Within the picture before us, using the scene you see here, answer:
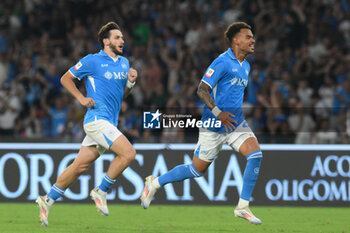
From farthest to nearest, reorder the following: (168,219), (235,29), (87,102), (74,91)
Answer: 1. (168,219)
2. (235,29)
3. (74,91)
4. (87,102)

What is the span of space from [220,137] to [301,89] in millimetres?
5977

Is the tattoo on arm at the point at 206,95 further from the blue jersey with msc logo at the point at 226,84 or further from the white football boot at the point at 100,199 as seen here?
the white football boot at the point at 100,199

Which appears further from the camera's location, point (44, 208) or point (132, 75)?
point (132, 75)

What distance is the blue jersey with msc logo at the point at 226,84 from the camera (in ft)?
27.0

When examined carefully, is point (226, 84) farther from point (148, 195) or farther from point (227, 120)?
point (148, 195)

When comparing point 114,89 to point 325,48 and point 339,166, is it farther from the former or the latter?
point 325,48

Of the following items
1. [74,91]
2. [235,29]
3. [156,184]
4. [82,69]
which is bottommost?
[156,184]

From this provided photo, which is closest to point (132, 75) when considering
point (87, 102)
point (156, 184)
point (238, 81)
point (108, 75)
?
point (108, 75)

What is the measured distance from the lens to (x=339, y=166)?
1155 cm

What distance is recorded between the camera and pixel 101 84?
27.5 ft

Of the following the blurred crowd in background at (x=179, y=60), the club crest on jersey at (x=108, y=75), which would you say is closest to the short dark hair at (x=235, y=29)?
the club crest on jersey at (x=108, y=75)

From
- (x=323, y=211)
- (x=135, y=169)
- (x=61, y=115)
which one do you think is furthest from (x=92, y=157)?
(x=61, y=115)

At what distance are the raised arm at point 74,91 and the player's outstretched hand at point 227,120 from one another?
1479 millimetres

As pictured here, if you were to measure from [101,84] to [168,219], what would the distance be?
2352mm
